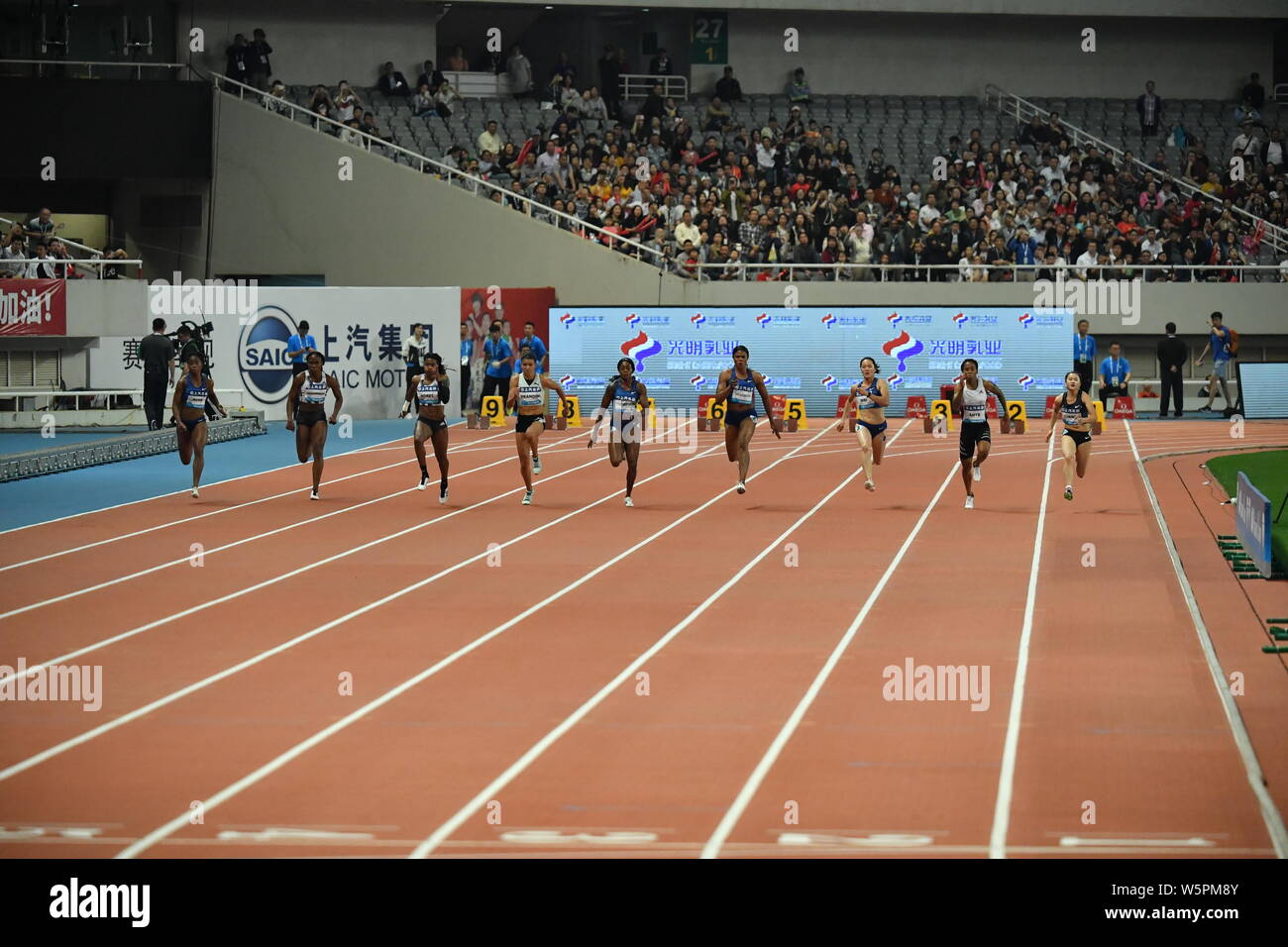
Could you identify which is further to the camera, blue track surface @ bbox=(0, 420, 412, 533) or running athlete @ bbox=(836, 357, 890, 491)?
running athlete @ bbox=(836, 357, 890, 491)

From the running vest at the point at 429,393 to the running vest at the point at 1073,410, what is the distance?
772cm

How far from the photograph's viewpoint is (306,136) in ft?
122

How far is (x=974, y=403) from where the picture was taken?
67.8ft

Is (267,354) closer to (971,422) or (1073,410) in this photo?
(971,422)

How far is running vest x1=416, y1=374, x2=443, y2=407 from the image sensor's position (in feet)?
70.2

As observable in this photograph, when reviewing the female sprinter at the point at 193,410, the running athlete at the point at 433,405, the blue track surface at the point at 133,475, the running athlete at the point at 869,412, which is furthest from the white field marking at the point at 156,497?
the running athlete at the point at 869,412

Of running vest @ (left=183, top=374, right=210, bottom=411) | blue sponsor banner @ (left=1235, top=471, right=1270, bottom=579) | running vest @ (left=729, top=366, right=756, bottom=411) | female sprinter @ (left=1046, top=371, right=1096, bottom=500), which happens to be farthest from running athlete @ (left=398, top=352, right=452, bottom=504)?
blue sponsor banner @ (left=1235, top=471, right=1270, bottom=579)

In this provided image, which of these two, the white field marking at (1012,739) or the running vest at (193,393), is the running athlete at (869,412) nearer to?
the white field marking at (1012,739)

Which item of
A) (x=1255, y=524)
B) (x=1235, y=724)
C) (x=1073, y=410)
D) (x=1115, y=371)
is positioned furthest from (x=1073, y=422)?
(x=1115, y=371)

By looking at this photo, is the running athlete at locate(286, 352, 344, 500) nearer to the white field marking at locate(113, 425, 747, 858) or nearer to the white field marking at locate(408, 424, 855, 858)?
the white field marking at locate(408, 424, 855, 858)

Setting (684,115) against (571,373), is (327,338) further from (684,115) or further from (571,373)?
(684,115)

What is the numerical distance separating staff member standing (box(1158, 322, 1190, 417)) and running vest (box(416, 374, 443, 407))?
1942cm

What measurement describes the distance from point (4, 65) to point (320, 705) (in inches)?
1213
